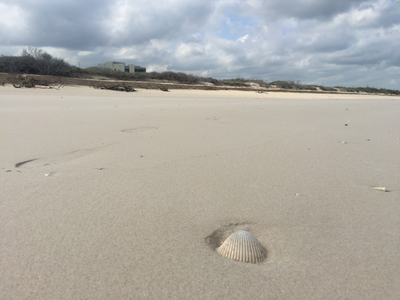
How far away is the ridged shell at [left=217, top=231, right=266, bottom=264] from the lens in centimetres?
117

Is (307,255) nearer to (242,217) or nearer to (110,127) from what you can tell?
(242,217)

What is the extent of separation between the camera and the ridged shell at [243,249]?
A: 1.17 metres

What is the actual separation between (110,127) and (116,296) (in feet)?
10.3

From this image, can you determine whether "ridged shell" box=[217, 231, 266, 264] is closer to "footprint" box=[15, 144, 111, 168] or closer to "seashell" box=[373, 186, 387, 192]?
"seashell" box=[373, 186, 387, 192]

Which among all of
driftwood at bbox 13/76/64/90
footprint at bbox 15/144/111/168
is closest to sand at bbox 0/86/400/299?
footprint at bbox 15/144/111/168

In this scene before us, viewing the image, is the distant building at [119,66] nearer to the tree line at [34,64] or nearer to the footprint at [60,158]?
the tree line at [34,64]

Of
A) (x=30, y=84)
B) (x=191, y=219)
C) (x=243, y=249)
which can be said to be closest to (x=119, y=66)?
(x=30, y=84)

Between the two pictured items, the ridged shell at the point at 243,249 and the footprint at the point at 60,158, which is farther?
the footprint at the point at 60,158

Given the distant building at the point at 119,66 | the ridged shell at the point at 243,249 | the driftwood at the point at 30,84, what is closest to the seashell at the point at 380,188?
the ridged shell at the point at 243,249

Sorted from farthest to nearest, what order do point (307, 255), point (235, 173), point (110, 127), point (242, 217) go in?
1. point (110, 127)
2. point (235, 173)
3. point (242, 217)
4. point (307, 255)

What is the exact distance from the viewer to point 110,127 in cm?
388

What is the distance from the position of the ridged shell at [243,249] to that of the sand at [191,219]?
0.11 ft

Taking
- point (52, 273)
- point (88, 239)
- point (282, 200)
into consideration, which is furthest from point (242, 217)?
point (52, 273)

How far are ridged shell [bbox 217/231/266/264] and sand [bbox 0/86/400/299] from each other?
33 millimetres
